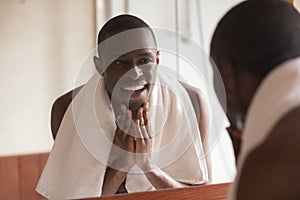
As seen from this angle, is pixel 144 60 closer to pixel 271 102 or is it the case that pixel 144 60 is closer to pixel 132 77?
pixel 132 77

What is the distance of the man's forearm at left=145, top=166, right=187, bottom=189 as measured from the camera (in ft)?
2.02

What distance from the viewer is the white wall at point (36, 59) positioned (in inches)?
22.9

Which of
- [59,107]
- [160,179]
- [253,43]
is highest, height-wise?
[253,43]

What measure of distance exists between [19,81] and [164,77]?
0.67ft

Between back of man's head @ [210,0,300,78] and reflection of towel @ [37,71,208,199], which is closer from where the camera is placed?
back of man's head @ [210,0,300,78]

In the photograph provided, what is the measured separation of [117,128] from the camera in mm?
595

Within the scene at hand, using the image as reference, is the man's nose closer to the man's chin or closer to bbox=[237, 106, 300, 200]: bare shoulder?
the man's chin

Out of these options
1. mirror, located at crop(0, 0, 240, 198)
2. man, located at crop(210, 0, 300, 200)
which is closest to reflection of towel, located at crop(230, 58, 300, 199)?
man, located at crop(210, 0, 300, 200)

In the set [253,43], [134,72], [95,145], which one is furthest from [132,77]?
[253,43]

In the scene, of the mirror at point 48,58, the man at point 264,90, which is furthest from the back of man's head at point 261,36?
the mirror at point 48,58

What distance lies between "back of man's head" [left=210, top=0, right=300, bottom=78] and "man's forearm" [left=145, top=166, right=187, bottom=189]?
13.7 inches

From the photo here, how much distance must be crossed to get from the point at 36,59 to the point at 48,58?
2 centimetres

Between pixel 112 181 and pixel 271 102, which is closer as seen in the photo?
pixel 271 102

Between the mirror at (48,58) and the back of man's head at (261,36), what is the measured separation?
27cm
